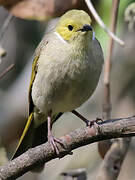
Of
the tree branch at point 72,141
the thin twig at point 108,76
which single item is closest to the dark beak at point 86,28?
the thin twig at point 108,76

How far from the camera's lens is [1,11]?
6453mm

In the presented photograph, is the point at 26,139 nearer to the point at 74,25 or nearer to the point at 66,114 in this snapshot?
the point at 74,25

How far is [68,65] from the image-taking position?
13.3ft

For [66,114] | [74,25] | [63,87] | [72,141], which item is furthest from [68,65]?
[66,114]

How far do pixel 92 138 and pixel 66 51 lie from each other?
929 mm

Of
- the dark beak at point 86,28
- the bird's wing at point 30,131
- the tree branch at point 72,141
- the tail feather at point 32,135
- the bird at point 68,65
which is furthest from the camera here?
the tail feather at point 32,135

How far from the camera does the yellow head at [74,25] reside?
3.95m

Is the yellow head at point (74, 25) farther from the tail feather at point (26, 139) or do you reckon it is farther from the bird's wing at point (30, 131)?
the tail feather at point (26, 139)

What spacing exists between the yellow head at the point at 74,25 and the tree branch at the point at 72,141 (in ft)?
2.79

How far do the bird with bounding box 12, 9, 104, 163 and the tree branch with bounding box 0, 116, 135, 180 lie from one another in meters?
0.32

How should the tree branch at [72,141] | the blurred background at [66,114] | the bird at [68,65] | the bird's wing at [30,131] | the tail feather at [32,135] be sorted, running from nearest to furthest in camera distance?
the tree branch at [72,141]
the bird at [68,65]
the bird's wing at [30,131]
the tail feather at [32,135]
the blurred background at [66,114]

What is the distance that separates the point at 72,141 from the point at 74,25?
3.46 ft

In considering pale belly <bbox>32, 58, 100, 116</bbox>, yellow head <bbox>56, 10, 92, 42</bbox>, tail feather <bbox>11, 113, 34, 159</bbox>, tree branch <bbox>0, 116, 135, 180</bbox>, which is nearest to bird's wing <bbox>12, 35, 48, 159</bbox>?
tail feather <bbox>11, 113, 34, 159</bbox>

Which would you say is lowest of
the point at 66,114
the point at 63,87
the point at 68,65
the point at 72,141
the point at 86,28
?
the point at 66,114
